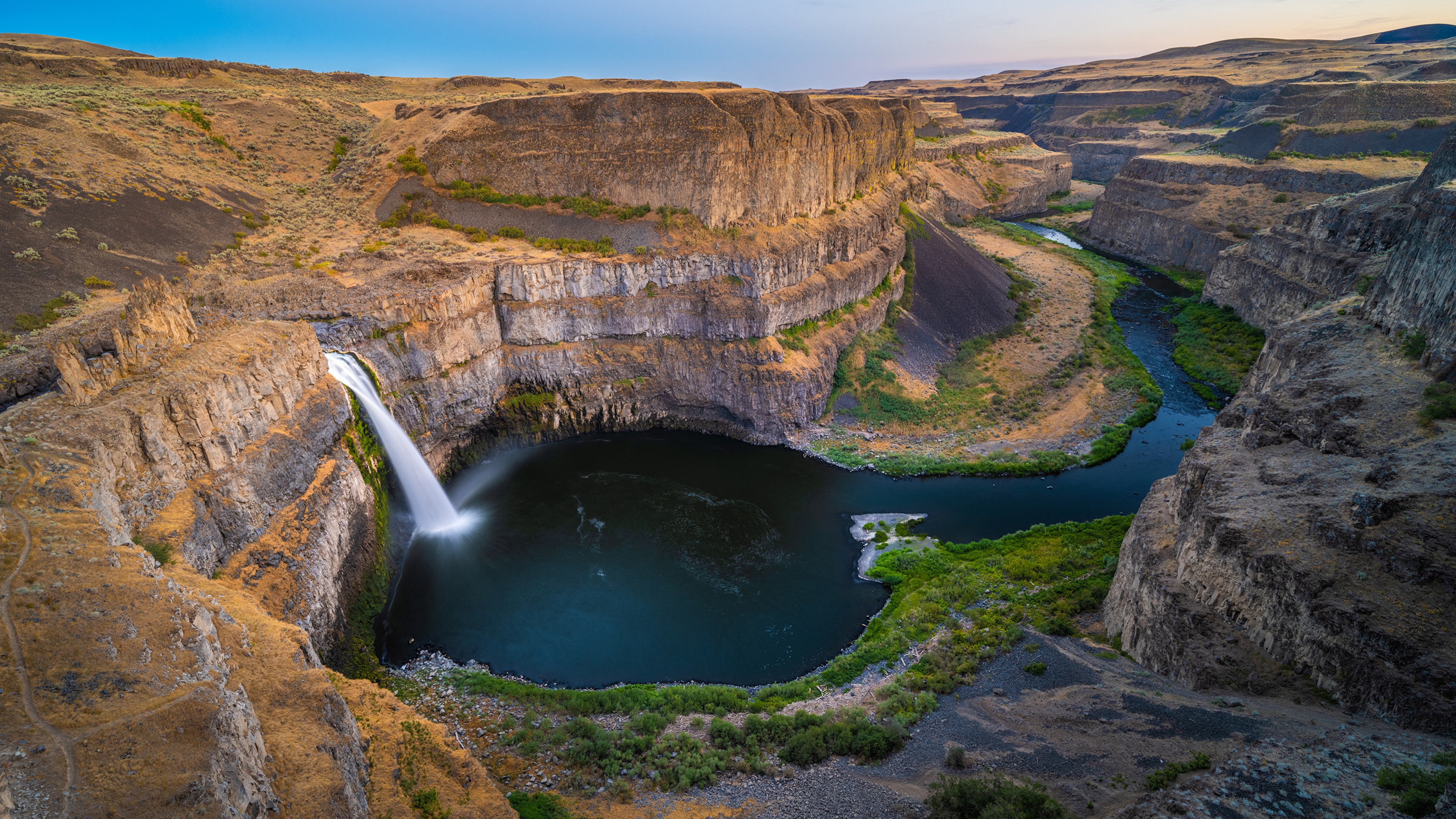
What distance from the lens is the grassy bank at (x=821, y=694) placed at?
1791 centimetres

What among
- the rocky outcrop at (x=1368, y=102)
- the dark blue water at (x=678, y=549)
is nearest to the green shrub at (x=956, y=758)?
the dark blue water at (x=678, y=549)

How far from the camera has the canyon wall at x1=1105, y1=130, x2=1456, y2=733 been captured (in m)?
14.3

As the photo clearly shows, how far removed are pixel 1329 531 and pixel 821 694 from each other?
50.0 feet

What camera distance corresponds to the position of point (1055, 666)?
20219 millimetres

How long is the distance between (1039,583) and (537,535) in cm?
2331

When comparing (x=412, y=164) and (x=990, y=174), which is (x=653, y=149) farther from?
(x=990, y=174)

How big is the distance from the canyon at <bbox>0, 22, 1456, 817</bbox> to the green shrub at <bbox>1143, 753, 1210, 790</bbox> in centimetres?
90

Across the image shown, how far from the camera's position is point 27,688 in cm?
996

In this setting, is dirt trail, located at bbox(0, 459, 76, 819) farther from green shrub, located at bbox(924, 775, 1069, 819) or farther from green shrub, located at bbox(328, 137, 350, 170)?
green shrub, located at bbox(328, 137, 350, 170)

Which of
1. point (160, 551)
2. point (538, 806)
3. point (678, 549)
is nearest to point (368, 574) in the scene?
point (160, 551)

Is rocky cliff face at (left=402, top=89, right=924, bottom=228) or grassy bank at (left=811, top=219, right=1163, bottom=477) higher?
rocky cliff face at (left=402, top=89, right=924, bottom=228)

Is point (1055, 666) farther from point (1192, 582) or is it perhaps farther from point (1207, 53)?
point (1207, 53)

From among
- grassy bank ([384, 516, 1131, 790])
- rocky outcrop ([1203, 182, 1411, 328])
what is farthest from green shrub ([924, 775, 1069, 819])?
rocky outcrop ([1203, 182, 1411, 328])

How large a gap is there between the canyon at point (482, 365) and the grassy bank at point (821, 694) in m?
0.96
